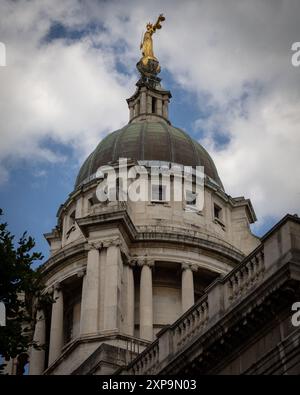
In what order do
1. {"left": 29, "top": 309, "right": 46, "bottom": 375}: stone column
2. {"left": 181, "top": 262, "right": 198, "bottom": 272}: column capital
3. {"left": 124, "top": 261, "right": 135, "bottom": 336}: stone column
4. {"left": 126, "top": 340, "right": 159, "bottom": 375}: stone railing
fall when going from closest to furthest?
{"left": 126, "top": 340, "right": 159, "bottom": 375}: stone railing → {"left": 124, "top": 261, "right": 135, "bottom": 336}: stone column → {"left": 181, "top": 262, "right": 198, "bottom": 272}: column capital → {"left": 29, "top": 309, "right": 46, "bottom": 375}: stone column

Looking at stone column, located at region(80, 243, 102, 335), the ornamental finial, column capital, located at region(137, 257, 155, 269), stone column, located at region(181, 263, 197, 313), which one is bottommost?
stone column, located at region(80, 243, 102, 335)

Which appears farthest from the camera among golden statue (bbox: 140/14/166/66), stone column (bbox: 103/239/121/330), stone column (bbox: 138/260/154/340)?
golden statue (bbox: 140/14/166/66)

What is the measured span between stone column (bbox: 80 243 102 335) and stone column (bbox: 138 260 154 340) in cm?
301

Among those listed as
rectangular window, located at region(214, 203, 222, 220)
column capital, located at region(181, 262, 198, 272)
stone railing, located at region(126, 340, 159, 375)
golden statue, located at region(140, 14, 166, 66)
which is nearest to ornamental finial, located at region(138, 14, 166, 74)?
golden statue, located at region(140, 14, 166, 66)

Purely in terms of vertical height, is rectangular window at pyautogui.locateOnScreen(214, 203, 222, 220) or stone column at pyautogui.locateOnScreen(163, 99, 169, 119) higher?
stone column at pyautogui.locateOnScreen(163, 99, 169, 119)

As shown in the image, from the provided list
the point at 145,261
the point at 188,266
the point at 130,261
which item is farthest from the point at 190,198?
the point at 130,261

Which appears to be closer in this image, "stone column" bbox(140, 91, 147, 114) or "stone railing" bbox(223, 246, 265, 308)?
"stone railing" bbox(223, 246, 265, 308)

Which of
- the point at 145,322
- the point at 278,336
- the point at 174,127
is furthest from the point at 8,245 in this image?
the point at 174,127

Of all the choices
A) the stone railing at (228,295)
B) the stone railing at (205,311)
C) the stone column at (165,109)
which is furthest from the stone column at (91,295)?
the stone column at (165,109)

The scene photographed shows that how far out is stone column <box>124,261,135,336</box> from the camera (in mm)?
46878

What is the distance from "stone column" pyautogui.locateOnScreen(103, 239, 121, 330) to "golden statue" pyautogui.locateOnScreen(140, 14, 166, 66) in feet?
70.8

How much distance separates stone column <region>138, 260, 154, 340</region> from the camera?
47.8 m

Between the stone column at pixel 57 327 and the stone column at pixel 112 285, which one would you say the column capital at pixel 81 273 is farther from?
the stone column at pixel 112 285

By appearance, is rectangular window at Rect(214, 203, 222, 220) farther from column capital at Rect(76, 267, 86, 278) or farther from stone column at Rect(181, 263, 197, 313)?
column capital at Rect(76, 267, 86, 278)
